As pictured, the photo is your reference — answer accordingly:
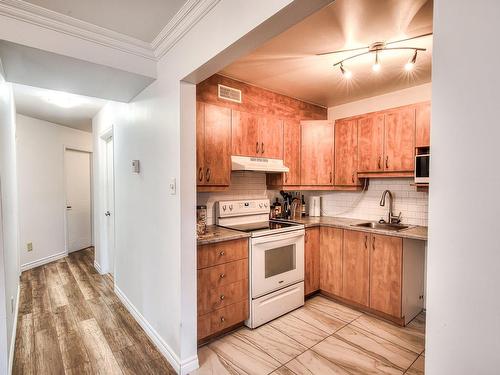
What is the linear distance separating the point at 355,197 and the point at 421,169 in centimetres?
105

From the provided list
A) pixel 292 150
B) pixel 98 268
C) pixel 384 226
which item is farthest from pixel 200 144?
pixel 98 268

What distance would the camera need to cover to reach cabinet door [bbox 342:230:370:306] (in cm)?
281

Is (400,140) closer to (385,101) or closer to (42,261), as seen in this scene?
(385,101)

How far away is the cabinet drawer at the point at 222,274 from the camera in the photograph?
2.26 m

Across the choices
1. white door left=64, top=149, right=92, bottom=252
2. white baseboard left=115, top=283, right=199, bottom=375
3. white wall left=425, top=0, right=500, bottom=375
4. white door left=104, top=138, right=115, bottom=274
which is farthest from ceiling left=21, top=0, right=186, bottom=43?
white door left=64, top=149, right=92, bottom=252

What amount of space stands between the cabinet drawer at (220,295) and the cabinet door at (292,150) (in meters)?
1.38

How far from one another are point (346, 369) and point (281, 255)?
1.09 m

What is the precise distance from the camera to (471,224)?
0.69 m

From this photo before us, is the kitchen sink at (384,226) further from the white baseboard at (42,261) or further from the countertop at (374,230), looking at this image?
the white baseboard at (42,261)

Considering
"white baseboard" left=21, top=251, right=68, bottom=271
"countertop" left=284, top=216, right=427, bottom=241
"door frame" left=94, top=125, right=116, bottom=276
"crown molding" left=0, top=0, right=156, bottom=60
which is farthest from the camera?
"white baseboard" left=21, top=251, right=68, bottom=271

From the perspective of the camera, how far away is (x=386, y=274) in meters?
2.65

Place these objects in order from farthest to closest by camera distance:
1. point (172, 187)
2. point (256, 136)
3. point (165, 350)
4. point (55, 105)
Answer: point (55, 105)
point (256, 136)
point (165, 350)
point (172, 187)

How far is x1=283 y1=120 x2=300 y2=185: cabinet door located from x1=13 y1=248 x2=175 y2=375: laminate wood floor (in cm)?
226

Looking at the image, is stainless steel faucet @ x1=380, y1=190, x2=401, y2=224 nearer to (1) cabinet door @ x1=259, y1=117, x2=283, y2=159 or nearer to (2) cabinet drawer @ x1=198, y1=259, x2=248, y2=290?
(1) cabinet door @ x1=259, y1=117, x2=283, y2=159
